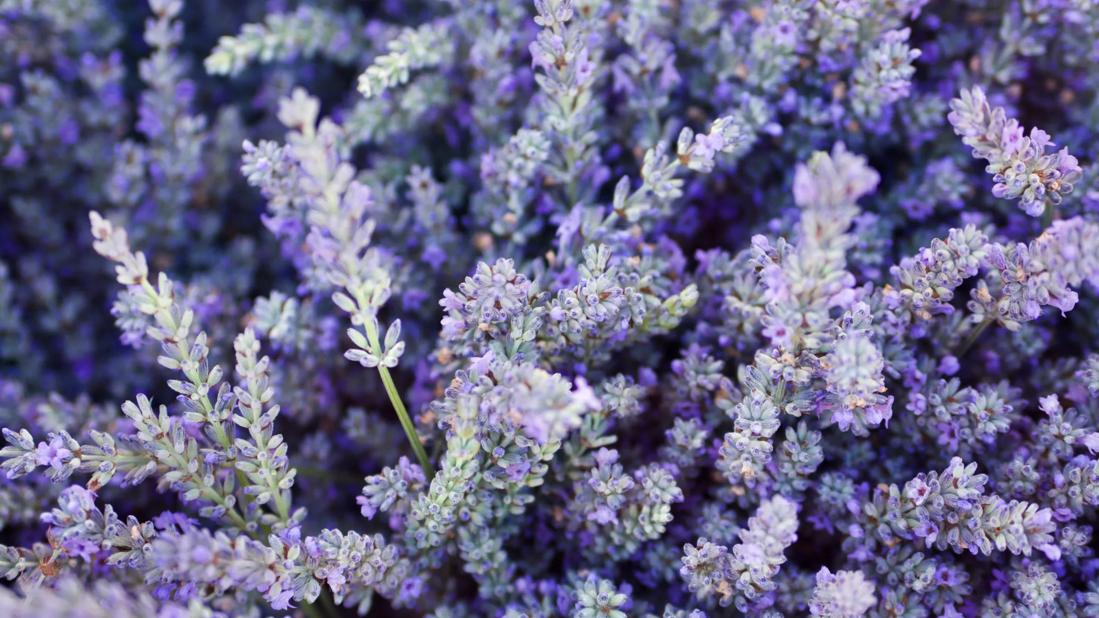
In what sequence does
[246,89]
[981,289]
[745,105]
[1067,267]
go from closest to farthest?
[1067,267]
[981,289]
[745,105]
[246,89]

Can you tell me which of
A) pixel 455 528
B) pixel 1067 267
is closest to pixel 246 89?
pixel 455 528

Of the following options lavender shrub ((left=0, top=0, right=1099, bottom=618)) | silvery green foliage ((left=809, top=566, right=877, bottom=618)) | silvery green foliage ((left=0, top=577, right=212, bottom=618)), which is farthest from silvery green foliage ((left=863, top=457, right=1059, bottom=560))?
silvery green foliage ((left=0, top=577, right=212, bottom=618))

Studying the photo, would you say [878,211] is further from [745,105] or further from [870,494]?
[870,494]

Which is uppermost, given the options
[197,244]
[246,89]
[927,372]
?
[246,89]

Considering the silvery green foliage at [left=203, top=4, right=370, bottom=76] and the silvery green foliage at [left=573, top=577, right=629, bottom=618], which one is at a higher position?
the silvery green foliage at [left=203, top=4, right=370, bottom=76]

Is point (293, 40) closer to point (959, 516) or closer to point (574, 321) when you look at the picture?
point (574, 321)

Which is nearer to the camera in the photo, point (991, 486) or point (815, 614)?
point (815, 614)

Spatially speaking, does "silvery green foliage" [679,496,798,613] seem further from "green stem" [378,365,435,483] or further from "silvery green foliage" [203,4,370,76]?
"silvery green foliage" [203,4,370,76]

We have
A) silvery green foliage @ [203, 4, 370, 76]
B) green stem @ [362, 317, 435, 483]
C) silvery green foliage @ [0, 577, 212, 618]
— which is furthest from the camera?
silvery green foliage @ [203, 4, 370, 76]
